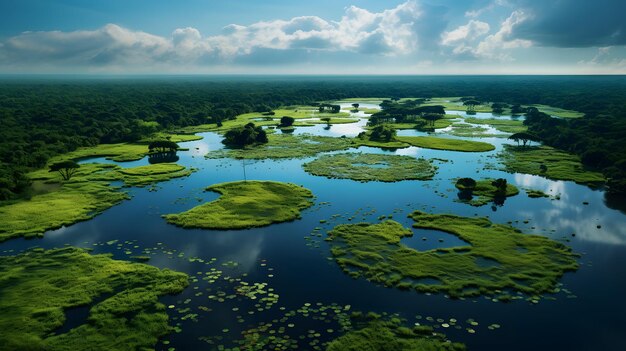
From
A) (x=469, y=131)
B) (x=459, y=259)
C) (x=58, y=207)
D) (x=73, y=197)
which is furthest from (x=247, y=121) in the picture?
(x=459, y=259)

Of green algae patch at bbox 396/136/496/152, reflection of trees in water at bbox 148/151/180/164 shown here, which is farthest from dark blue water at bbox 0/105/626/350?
green algae patch at bbox 396/136/496/152

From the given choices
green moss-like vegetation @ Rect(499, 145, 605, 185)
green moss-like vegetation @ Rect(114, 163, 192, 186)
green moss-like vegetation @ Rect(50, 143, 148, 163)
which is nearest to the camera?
green moss-like vegetation @ Rect(114, 163, 192, 186)

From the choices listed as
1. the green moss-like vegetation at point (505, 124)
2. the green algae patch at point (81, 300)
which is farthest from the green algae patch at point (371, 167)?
the green moss-like vegetation at point (505, 124)

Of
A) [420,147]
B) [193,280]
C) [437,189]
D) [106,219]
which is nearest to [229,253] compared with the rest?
[193,280]

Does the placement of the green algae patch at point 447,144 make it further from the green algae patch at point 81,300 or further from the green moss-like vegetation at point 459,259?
the green algae patch at point 81,300

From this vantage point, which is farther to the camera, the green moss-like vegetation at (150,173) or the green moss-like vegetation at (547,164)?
the green moss-like vegetation at (547,164)

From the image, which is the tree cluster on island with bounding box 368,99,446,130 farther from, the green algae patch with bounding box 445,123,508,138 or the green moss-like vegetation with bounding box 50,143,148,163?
the green moss-like vegetation with bounding box 50,143,148,163
